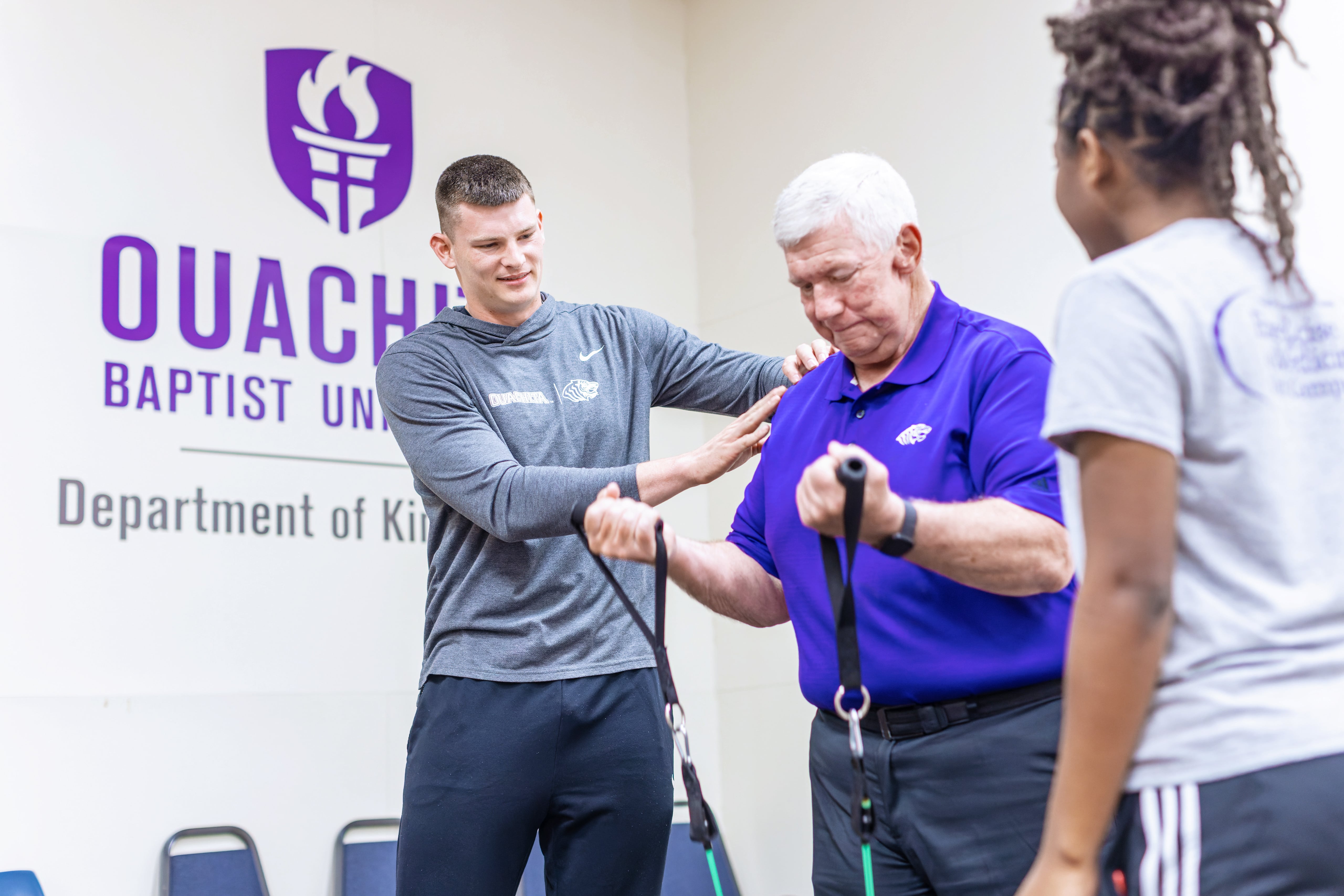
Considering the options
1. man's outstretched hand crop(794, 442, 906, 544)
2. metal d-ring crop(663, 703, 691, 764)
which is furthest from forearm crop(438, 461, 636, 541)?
man's outstretched hand crop(794, 442, 906, 544)

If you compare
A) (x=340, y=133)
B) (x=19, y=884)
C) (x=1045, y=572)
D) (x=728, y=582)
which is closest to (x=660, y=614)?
(x=728, y=582)

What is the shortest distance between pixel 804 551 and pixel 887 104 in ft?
9.76

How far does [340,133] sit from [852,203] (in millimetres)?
2993

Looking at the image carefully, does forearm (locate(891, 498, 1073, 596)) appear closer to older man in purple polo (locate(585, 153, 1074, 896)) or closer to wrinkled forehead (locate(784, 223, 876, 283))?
older man in purple polo (locate(585, 153, 1074, 896))

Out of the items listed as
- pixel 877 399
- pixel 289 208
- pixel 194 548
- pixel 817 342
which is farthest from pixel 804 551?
pixel 289 208

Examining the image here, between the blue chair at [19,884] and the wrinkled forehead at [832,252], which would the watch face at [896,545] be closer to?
the wrinkled forehead at [832,252]

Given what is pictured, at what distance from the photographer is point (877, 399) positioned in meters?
1.79

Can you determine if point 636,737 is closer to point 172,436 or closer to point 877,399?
point 877,399

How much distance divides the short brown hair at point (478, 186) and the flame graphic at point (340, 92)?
6.50ft

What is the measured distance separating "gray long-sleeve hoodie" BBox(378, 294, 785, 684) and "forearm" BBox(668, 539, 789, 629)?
30cm

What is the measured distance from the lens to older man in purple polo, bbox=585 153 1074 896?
4.96ft

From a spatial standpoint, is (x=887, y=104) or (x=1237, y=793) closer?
(x=1237, y=793)

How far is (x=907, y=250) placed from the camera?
1.80 metres

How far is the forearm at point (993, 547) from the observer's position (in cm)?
144
